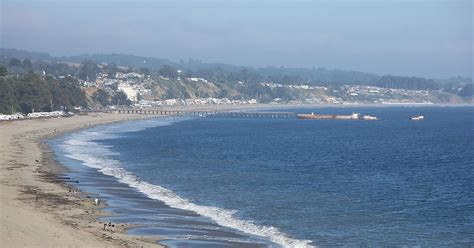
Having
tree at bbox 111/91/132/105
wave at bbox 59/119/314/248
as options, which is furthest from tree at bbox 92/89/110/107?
wave at bbox 59/119/314/248

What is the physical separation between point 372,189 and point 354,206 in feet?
23.4

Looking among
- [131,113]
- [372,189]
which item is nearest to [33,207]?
[372,189]

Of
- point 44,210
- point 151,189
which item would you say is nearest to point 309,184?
point 151,189

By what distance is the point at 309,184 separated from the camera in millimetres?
48281

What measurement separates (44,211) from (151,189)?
11037mm

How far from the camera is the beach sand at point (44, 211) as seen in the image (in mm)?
27812

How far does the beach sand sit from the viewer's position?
91.2ft

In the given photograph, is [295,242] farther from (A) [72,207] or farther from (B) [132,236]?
(A) [72,207]

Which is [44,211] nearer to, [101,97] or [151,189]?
[151,189]

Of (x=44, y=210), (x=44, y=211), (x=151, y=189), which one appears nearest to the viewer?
(x=44, y=211)

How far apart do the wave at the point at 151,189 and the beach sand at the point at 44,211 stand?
3452 millimetres

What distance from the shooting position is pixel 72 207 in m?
36.6

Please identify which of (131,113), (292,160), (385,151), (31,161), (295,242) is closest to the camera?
(295,242)

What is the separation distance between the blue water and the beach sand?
8.20 feet
